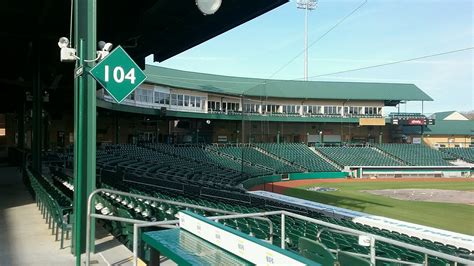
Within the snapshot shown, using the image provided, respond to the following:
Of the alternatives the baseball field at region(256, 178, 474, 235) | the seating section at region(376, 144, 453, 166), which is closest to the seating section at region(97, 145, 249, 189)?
the baseball field at region(256, 178, 474, 235)

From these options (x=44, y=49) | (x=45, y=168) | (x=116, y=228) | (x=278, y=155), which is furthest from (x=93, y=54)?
(x=278, y=155)

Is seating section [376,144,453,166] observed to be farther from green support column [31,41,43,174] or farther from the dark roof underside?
green support column [31,41,43,174]

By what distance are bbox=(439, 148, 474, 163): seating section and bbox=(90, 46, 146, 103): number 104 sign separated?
179ft

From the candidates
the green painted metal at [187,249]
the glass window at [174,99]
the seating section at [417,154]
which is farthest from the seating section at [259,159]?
the green painted metal at [187,249]

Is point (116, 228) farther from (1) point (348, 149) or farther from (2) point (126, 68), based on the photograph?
(1) point (348, 149)

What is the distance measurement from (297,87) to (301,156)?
13.3 meters

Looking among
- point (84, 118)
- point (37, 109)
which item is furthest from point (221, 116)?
point (84, 118)

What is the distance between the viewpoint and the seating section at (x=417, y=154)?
50.5 meters

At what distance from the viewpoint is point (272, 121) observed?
50.9 metres

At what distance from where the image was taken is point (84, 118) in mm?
6496

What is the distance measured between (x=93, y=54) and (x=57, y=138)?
3560 centimetres

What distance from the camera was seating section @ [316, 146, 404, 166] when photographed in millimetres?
48109

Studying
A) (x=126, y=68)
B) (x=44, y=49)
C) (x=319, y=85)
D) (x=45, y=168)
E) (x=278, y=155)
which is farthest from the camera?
(x=319, y=85)

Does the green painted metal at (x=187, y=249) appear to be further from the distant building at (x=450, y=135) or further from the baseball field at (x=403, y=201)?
the distant building at (x=450, y=135)
